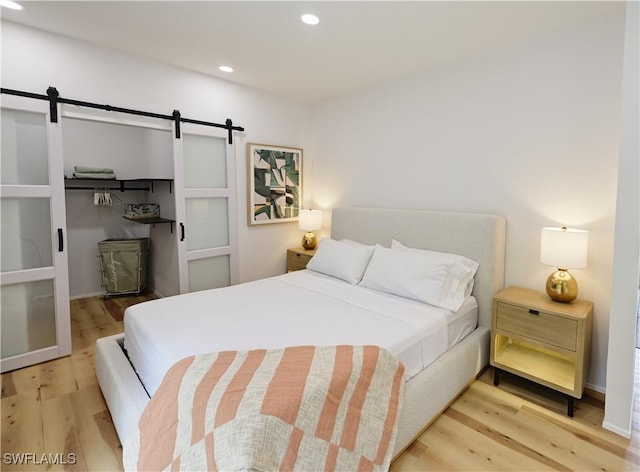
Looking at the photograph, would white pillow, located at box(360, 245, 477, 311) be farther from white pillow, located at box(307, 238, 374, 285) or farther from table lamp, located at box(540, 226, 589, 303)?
table lamp, located at box(540, 226, 589, 303)

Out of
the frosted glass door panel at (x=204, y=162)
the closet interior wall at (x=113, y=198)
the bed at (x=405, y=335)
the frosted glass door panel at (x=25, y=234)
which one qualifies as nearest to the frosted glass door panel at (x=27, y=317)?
the frosted glass door panel at (x=25, y=234)

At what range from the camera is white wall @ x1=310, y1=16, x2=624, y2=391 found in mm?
2229

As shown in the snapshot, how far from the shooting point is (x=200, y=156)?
3.44 meters

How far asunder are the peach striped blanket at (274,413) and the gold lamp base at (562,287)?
1344mm

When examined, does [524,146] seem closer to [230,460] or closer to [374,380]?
[374,380]

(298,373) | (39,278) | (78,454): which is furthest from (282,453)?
(39,278)

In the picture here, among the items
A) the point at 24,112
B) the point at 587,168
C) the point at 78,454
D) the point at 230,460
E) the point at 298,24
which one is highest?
the point at 298,24

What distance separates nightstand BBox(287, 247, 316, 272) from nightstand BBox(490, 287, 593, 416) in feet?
6.73

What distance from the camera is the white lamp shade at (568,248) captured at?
82.8 inches

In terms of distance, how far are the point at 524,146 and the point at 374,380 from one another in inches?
83.2

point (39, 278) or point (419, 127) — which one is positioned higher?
point (419, 127)

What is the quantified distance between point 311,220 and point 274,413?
2866mm

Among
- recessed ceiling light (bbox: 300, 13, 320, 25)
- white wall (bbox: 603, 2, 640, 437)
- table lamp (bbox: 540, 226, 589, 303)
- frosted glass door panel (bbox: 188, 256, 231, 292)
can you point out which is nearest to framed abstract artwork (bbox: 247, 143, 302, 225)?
frosted glass door panel (bbox: 188, 256, 231, 292)

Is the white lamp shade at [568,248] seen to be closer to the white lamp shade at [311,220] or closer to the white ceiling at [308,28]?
the white ceiling at [308,28]
